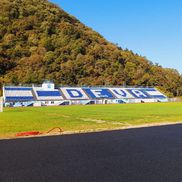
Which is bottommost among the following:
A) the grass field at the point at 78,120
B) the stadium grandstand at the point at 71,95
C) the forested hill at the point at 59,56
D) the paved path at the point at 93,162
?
the grass field at the point at 78,120

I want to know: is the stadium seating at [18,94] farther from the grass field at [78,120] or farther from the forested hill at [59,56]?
the grass field at [78,120]

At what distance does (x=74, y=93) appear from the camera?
283 ft

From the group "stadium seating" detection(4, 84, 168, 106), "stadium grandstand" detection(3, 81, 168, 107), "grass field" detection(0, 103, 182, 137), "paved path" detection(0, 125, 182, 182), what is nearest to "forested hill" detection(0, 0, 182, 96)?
"stadium grandstand" detection(3, 81, 168, 107)

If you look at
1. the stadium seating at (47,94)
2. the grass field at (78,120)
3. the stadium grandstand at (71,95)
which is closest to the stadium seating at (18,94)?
the stadium grandstand at (71,95)

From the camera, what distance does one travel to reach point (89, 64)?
12531 cm

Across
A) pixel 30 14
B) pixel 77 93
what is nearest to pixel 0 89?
pixel 77 93

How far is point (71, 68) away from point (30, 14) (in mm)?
55534

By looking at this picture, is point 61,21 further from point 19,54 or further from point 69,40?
point 19,54

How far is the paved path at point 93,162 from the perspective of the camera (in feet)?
27.3

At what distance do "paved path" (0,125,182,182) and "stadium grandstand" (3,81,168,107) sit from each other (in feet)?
199

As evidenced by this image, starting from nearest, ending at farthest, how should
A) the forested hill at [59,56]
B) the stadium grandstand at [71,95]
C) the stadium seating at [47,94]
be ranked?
the stadium grandstand at [71,95], the stadium seating at [47,94], the forested hill at [59,56]

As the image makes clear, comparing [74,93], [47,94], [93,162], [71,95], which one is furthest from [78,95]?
[93,162]

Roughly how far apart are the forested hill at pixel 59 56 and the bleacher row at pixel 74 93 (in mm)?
21101

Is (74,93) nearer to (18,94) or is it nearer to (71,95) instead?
(71,95)
